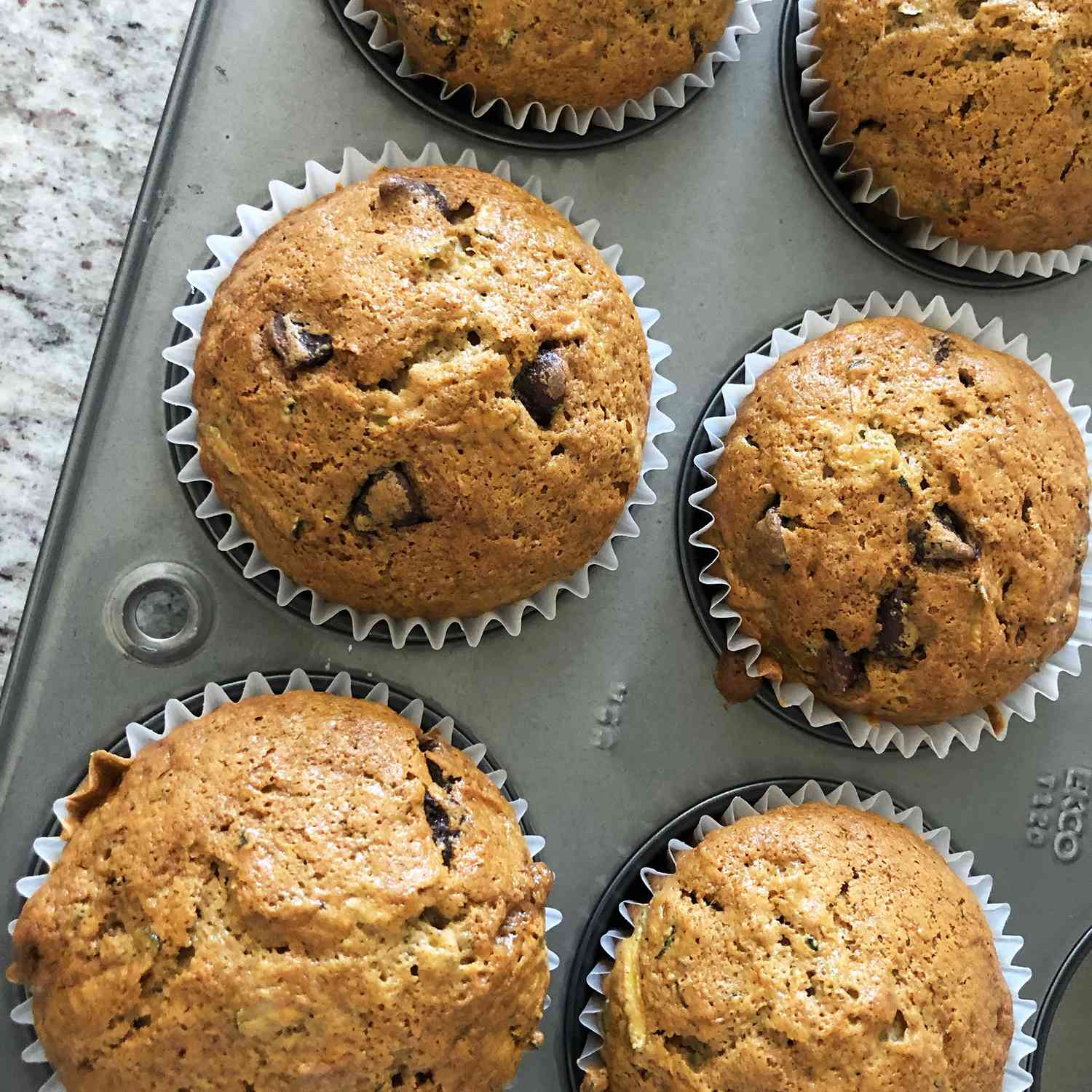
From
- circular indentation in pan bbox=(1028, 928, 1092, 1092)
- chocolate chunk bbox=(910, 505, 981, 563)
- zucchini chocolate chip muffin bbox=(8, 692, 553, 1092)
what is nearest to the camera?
zucchini chocolate chip muffin bbox=(8, 692, 553, 1092)

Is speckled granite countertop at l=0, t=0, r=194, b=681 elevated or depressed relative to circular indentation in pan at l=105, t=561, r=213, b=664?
elevated

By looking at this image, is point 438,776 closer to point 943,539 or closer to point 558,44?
point 943,539

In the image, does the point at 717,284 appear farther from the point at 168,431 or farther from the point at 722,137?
the point at 168,431

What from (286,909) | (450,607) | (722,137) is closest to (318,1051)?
(286,909)

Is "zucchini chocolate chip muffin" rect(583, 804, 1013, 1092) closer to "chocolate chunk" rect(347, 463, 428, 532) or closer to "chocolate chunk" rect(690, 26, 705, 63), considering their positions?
"chocolate chunk" rect(347, 463, 428, 532)

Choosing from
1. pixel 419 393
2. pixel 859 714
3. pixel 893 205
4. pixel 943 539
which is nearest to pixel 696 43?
pixel 893 205

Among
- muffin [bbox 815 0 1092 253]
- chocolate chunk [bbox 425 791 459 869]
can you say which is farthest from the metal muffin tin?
chocolate chunk [bbox 425 791 459 869]

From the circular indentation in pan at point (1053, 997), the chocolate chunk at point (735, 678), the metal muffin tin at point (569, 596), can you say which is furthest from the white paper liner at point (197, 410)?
the circular indentation in pan at point (1053, 997)
